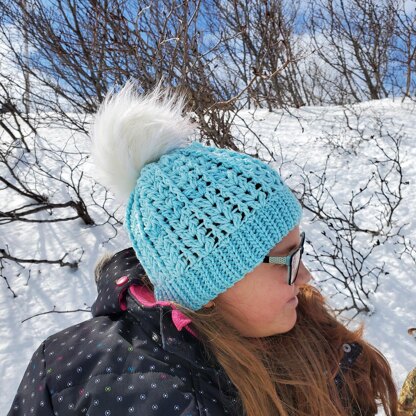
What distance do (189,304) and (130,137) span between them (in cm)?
54

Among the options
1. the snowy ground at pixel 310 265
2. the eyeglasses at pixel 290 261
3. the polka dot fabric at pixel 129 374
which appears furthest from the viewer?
the snowy ground at pixel 310 265

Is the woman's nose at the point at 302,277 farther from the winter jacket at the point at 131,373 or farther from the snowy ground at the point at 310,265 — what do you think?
the snowy ground at the point at 310,265

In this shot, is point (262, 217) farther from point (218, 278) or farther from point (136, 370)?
point (136, 370)

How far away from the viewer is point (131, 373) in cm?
109

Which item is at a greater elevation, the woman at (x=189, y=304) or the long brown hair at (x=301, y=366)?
the woman at (x=189, y=304)

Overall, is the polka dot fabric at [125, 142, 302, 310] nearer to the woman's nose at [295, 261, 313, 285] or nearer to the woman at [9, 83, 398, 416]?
the woman at [9, 83, 398, 416]

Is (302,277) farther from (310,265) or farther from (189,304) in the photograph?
(310,265)

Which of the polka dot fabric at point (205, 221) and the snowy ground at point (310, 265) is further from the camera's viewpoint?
the snowy ground at point (310, 265)

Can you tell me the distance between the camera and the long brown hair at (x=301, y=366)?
113 cm

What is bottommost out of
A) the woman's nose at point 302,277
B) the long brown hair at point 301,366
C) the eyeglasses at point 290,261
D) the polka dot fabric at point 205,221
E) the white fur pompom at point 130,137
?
the long brown hair at point 301,366

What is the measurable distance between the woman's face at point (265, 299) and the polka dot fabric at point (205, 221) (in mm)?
49

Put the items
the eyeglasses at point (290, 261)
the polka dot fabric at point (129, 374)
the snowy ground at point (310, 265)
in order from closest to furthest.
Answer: the polka dot fabric at point (129, 374)
the eyeglasses at point (290, 261)
the snowy ground at point (310, 265)

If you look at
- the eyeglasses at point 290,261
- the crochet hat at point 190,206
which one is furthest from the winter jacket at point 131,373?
the eyeglasses at point 290,261

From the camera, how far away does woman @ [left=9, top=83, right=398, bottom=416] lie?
3.54ft
